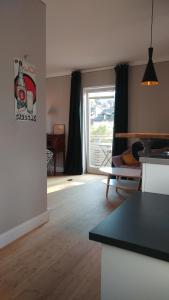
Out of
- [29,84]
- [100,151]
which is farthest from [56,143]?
[29,84]

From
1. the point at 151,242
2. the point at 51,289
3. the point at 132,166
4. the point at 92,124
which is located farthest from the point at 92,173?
the point at 151,242

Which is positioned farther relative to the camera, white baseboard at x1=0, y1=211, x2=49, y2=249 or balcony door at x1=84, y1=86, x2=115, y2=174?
balcony door at x1=84, y1=86, x2=115, y2=174

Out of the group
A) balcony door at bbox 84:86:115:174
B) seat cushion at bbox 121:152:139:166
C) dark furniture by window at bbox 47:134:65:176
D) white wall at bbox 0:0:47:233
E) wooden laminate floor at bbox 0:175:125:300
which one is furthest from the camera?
dark furniture by window at bbox 47:134:65:176

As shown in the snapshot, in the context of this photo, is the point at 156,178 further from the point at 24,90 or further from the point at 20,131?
the point at 24,90

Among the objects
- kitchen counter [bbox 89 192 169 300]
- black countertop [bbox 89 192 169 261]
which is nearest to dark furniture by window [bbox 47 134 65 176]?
black countertop [bbox 89 192 169 261]

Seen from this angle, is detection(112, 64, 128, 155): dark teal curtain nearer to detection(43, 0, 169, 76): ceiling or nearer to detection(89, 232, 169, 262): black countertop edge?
detection(43, 0, 169, 76): ceiling

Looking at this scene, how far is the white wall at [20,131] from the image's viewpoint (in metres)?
2.21

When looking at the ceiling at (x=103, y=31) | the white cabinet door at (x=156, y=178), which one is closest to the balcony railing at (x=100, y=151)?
the ceiling at (x=103, y=31)

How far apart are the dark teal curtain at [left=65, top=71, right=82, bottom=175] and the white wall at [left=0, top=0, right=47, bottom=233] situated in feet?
9.53

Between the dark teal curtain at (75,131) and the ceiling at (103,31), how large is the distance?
63cm

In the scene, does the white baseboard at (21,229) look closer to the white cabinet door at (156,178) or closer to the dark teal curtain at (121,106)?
the white cabinet door at (156,178)

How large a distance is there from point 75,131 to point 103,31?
8.71 feet

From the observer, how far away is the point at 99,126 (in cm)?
577

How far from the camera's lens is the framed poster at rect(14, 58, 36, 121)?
2.34m
